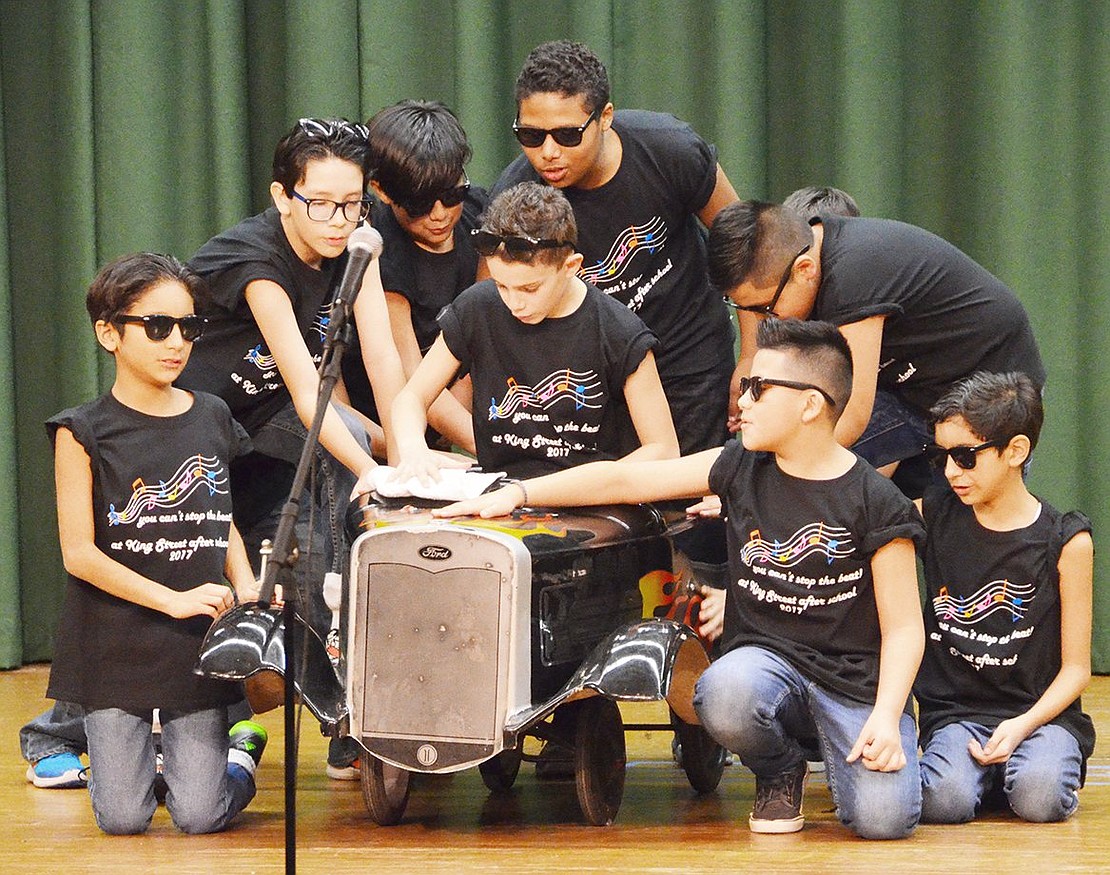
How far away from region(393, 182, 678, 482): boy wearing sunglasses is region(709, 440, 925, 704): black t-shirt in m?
0.33

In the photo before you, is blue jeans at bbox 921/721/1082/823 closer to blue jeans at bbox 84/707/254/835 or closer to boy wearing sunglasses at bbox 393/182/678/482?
boy wearing sunglasses at bbox 393/182/678/482

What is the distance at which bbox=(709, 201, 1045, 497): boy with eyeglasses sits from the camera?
3.53 m

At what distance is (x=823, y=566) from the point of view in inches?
124

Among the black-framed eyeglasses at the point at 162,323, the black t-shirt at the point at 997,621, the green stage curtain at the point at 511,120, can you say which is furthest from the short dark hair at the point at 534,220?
the green stage curtain at the point at 511,120

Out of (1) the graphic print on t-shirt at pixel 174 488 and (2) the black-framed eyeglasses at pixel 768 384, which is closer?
(2) the black-framed eyeglasses at pixel 768 384

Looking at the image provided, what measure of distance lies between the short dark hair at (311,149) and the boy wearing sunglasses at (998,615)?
1420mm

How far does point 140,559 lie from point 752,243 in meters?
1.46

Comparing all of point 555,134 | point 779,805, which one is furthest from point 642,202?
point 779,805

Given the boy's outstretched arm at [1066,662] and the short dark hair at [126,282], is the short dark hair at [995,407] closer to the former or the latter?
the boy's outstretched arm at [1066,662]

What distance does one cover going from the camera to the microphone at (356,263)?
237cm

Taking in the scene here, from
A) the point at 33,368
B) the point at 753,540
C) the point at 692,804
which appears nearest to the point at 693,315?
the point at 753,540

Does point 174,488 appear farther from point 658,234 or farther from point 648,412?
point 658,234

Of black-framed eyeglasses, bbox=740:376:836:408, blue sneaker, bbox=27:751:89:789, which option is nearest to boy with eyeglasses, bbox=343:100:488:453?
black-framed eyeglasses, bbox=740:376:836:408

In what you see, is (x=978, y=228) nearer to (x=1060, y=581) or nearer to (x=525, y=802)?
(x=1060, y=581)
